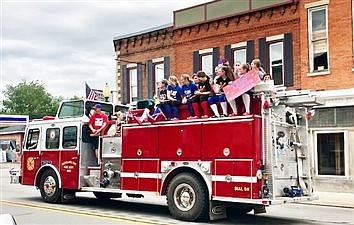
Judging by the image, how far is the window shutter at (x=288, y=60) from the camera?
21.0 meters

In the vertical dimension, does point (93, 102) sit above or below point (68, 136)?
above

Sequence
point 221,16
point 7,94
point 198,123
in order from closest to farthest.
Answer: point 198,123 < point 221,16 < point 7,94

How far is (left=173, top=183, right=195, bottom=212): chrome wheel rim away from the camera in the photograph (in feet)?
35.2

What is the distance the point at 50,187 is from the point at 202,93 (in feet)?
19.4

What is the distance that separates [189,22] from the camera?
24.8m

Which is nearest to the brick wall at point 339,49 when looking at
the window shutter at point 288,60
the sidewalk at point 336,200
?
the window shutter at point 288,60

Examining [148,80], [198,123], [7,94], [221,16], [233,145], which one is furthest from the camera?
[7,94]

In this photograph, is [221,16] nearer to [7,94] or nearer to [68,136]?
[68,136]

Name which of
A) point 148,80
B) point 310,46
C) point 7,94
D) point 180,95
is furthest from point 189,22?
point 7,94

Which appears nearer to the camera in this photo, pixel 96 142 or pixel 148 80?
pixel 96 142

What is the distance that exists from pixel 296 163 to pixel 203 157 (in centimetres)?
209

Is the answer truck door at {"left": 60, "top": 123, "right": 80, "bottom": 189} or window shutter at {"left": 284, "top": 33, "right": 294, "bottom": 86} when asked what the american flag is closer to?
truck door at {"left": 60, "top": 123, "right": 80, "bottom": 189}

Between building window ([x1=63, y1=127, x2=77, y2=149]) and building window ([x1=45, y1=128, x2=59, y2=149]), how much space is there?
0.35m

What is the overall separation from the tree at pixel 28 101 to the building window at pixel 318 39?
65403 mm
